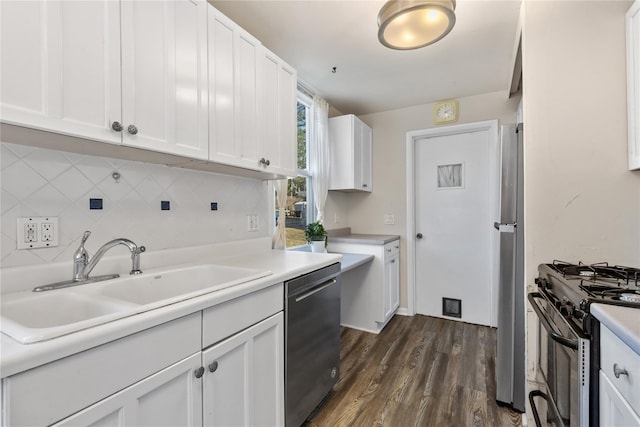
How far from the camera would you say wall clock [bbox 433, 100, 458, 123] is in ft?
10.2

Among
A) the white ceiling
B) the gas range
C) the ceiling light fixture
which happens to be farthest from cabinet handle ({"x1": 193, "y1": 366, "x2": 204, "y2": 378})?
the white ceiling

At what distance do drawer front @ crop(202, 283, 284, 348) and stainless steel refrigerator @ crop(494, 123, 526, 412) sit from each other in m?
1.37

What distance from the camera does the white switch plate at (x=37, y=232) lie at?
1.06 m

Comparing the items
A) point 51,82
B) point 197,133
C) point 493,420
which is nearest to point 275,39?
point 197,133

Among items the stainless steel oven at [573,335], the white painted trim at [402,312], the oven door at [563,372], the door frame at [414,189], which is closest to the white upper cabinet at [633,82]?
the stainless steel oven at [573,335]

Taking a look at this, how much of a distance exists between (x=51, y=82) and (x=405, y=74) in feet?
8.06

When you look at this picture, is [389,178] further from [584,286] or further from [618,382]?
[618,382]

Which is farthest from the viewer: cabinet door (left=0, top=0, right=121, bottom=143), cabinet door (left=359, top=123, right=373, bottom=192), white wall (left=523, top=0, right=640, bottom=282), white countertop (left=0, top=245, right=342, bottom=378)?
cabinet door (left=359, top=123, right=373, bottom=192)

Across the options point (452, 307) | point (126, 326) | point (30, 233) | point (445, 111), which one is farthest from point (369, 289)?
point (30, 233)

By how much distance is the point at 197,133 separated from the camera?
138 cm

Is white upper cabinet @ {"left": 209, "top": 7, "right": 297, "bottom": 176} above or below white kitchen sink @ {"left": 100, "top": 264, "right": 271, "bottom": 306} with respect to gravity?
above

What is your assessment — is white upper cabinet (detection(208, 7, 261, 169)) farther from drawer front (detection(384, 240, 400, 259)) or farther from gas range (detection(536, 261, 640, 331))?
drawer front (detection(384, 240, 400, 259))

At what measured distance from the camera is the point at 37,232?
1.10 meters

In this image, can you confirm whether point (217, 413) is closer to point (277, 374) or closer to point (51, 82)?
point (277, 374)
